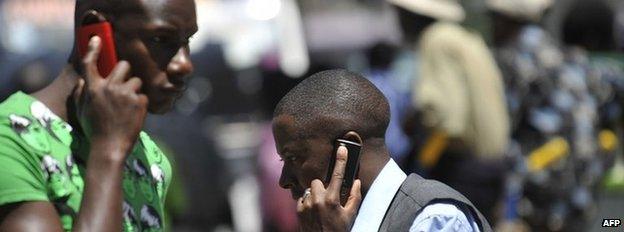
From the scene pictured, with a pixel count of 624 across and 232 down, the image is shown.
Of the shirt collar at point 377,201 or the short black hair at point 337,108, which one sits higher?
the short black hair at point 337,108

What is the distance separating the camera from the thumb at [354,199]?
3.33m

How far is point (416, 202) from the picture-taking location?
3.28m

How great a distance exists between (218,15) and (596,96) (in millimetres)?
7236

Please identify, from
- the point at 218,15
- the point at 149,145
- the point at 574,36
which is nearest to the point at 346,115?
the point at 149,145

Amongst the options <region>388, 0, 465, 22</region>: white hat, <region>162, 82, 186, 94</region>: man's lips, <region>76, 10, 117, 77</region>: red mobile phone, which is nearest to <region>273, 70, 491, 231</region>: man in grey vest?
<region>162, 82, 186, 94</region>: man's lips

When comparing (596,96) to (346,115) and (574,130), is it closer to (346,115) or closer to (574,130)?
(574,130)

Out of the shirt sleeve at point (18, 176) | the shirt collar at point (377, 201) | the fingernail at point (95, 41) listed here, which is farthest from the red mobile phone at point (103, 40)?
the shirt collar at point (377, 201)

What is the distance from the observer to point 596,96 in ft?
26.2

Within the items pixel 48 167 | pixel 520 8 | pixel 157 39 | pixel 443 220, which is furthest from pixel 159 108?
pixel 520 8

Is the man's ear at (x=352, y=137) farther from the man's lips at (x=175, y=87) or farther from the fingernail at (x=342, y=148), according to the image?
the man's lips at (x=175, y=87)

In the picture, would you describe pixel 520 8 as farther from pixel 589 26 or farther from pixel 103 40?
pixel 103 40

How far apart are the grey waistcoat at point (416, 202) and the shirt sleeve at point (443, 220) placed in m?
0.01

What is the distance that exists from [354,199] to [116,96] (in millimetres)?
616

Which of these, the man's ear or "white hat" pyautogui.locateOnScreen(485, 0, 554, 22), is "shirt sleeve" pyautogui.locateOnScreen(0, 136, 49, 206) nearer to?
the man's ear
